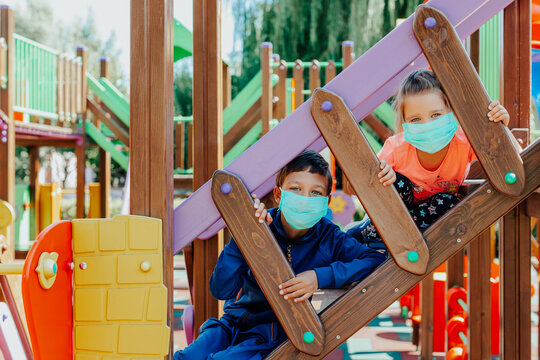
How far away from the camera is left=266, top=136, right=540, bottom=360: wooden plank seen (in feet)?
5.27

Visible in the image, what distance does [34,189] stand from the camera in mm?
8633

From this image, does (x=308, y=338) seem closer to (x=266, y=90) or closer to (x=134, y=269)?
(x=134, y=269)

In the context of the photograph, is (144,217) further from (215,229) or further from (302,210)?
(215,229)

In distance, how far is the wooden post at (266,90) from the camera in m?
4.62

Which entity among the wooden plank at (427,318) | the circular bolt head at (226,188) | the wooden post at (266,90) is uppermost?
the wooden post at (266,90)

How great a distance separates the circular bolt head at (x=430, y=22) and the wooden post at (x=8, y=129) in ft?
17.3

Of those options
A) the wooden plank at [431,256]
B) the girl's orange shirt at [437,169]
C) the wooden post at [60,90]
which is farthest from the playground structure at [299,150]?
the wooden post at [60,90]

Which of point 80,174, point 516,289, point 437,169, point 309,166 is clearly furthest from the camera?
point 80,174

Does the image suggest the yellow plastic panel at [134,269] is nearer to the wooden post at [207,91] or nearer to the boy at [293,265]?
the boy at [293,265]

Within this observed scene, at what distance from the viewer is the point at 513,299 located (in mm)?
2225

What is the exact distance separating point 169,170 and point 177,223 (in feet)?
0.56

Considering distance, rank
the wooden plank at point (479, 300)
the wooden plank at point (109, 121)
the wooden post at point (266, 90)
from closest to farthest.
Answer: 1. the wooden plank at point (479, 300)
2. the wooden post at point (266, 90)
3. the wooden plank at point (109, 121)

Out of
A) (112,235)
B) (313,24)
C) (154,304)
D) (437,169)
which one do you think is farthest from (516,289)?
(313,24)

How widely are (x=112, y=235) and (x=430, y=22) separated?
1.15 m
